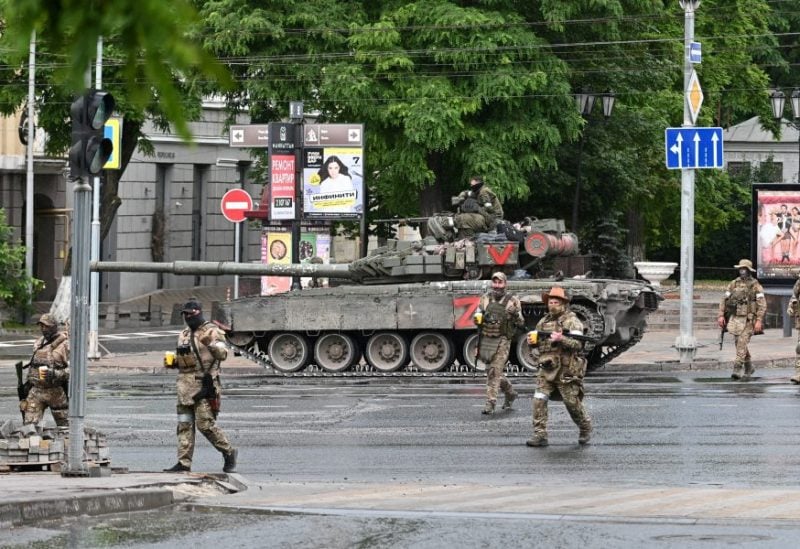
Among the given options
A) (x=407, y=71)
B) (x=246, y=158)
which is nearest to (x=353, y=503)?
(x=407, y=71)

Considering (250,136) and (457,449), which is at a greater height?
(250,136)

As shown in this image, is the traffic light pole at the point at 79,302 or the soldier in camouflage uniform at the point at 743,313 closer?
the traffic light pole at the point at 79,302

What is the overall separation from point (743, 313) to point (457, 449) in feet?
29.1

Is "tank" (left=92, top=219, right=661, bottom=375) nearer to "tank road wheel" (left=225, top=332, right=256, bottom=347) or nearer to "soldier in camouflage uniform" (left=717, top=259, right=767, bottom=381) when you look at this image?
"tank road wheel" (left=225, top=332, right=256, bottom=347)

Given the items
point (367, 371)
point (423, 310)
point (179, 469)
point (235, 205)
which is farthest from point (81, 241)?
point (235, 205)

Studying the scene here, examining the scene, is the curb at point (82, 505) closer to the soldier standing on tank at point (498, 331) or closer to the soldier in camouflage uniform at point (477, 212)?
the soldier standing on tank at point (498, 331)

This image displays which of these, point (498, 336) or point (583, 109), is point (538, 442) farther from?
point (583, 109)

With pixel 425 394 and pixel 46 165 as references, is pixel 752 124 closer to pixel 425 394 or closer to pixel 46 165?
pixel 46 165

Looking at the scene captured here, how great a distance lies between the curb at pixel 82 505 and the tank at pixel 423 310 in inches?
529

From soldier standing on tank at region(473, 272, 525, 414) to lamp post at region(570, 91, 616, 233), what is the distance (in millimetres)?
16279

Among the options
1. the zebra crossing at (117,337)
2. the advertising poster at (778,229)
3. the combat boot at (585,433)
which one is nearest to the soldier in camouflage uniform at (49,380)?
the combat boot at (585,433)

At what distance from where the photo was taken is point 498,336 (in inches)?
720

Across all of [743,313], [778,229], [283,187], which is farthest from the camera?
[283,187]

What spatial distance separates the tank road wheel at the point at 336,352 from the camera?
1001 inches
